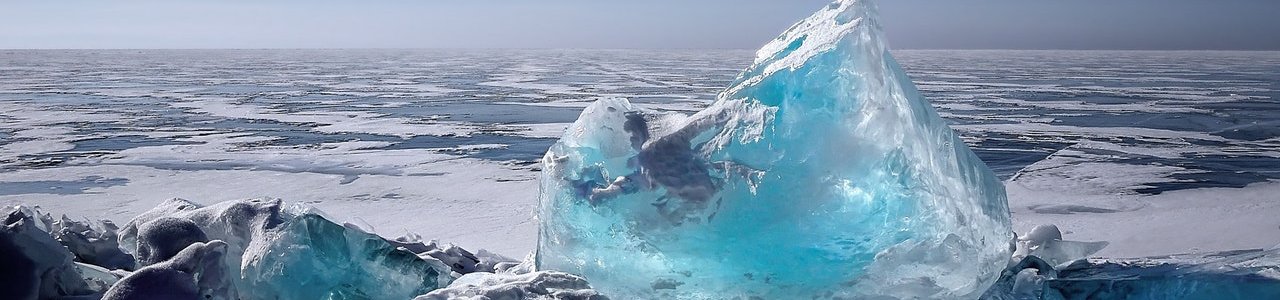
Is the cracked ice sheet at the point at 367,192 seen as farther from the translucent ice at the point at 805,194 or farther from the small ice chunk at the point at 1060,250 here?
the small ice chunk at the point at 1060,250

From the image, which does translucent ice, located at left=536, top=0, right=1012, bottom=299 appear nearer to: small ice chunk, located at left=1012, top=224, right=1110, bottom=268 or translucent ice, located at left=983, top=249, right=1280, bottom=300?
translucent ice, located at left=983, top=249, right=1280, bottom=300

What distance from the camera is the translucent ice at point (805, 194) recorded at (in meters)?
2.29

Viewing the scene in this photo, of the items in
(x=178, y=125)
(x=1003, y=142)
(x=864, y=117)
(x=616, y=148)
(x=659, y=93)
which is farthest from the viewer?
(x=659, y=93)

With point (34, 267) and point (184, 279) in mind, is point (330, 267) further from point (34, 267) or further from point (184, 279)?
point (34, 267)

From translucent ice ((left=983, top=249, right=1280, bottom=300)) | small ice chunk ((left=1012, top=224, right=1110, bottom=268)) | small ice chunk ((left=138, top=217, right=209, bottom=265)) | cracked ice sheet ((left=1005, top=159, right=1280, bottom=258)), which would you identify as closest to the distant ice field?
cracked ice sheet ((left=1005, top=159, right=1280, bottom=258))

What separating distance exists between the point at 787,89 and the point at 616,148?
1.71ft

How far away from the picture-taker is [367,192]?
5.11 m

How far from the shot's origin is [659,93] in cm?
1464

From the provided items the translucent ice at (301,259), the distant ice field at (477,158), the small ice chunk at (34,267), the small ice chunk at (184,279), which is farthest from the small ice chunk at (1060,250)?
the small ice chunk at (34,267)

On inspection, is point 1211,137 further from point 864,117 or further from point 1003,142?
point 864,117

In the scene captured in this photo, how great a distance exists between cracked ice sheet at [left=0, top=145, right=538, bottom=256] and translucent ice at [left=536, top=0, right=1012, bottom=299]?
126cm

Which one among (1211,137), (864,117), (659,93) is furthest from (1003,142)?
(659,93)

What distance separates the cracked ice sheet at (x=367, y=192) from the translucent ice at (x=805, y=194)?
1.26 meters

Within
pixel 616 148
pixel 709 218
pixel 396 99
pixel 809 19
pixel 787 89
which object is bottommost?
pixel 396 99
